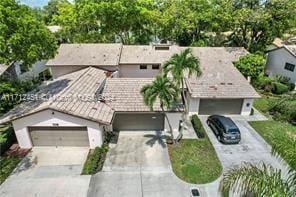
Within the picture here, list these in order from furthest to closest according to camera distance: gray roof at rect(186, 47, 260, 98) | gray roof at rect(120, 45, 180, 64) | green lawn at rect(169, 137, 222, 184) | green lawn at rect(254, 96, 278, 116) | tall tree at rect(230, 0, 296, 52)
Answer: tall tree at rect(230, 0, 296, 52), gray roof at rect(120, 45, 180, 64), green lawn at rect(254, 96, 278, 116), gray roof at rect(186, 47, 260, 98), green lawn at rect(169, 137, 222, 184)

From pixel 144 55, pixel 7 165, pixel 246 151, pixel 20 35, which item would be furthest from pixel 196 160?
pixel 144 55

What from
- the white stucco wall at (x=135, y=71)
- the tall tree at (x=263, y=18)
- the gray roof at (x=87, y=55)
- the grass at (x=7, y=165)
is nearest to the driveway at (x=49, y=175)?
the grass at (x=7, y=165)

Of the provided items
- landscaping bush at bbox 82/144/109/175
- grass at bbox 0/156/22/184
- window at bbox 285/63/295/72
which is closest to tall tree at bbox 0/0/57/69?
grass at bbox 0/156/22/184

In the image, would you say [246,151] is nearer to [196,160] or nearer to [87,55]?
[196,160]

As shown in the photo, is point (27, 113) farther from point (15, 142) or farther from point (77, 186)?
point (77, 186)

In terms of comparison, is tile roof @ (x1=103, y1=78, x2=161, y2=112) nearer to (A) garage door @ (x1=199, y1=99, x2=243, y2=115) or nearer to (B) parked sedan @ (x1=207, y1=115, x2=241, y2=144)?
(B) parked sedan @ (x1=207, y1=115, x2=241, y2=144)

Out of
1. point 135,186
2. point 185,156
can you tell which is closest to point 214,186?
point 185,156

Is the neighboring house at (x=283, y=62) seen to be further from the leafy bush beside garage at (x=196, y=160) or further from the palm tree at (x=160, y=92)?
the palm tree at (x=160, y=92)
